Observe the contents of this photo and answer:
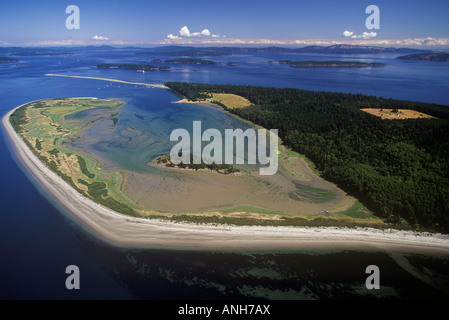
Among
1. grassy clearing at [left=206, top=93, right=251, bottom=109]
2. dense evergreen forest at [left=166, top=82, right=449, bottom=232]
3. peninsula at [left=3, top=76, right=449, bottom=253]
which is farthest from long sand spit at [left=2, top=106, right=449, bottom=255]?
grassy clearing at [left=206, top=93, right=251, bottom=109]

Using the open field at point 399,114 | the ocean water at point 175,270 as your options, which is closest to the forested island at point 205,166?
the ocean water at point 175,270

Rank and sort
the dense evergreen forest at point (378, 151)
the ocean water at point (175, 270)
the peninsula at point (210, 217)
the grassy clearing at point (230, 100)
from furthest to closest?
1. the grassy clearing at point (230, 100)
2. the dense evergreen forest at point (378, 151)
3. the peninsula at point (210, 217)
4. the ocean water at point (175, 270)

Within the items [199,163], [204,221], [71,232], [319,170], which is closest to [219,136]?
[199,163]

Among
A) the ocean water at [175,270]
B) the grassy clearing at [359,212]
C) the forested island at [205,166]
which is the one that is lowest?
the ocean water at [175,270]

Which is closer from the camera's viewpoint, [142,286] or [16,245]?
[142,286]

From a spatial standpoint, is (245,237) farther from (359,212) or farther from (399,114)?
(399,114)

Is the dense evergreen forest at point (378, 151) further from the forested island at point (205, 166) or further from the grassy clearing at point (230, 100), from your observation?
the forested island at point (205, 166)

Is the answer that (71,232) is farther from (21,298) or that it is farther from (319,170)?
(319,170)
